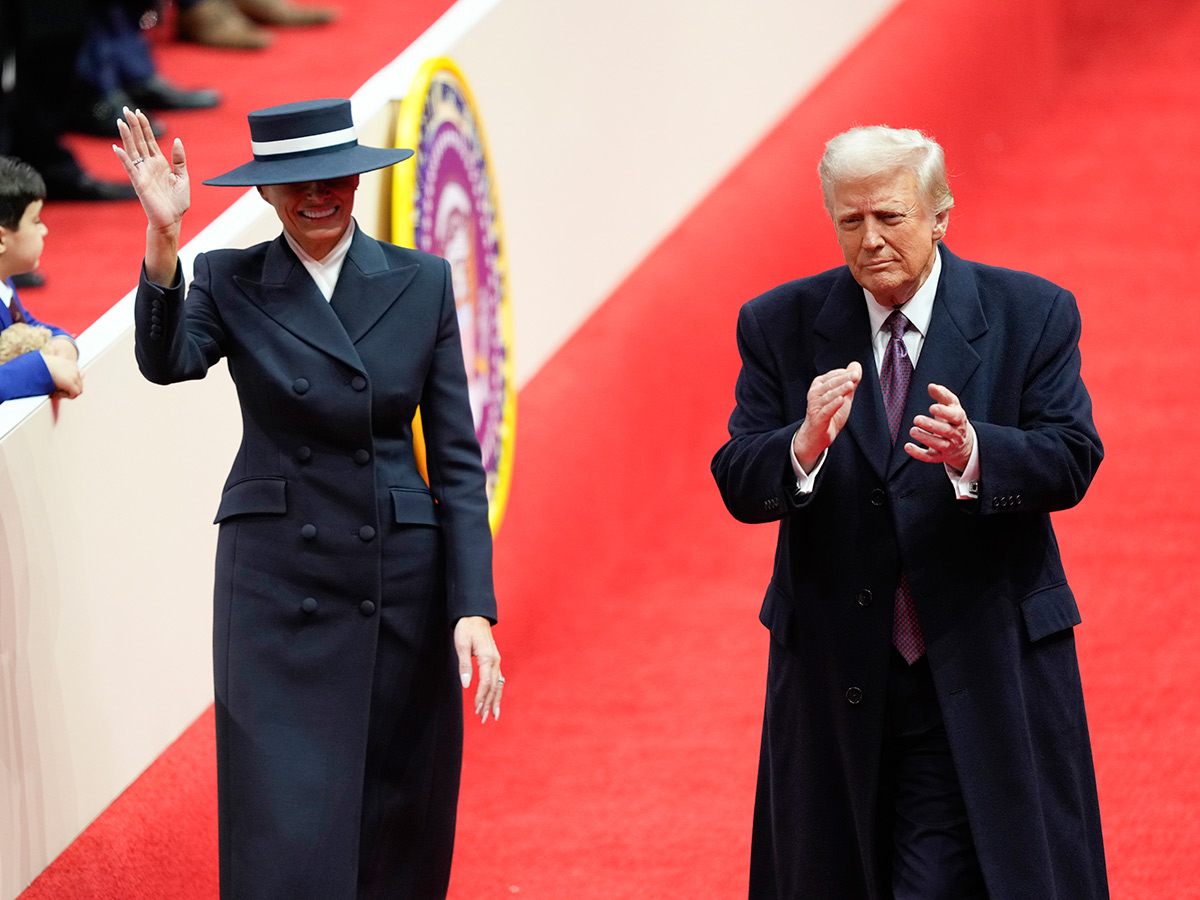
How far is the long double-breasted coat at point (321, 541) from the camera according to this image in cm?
290

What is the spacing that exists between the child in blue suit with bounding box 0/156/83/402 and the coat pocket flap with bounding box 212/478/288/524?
520 mm

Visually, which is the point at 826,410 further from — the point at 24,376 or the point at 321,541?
the point at 24,376

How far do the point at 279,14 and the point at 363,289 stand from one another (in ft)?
15.0

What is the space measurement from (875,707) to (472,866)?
67.3 inches

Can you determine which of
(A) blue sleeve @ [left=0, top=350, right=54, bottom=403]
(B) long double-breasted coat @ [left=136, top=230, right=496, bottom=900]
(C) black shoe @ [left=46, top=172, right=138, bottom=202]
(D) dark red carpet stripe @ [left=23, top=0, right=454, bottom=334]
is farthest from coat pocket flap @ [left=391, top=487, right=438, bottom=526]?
(C) black shoe @ [left=46, top=172, right=138, bottom=202]

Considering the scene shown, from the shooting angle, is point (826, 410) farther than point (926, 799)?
No

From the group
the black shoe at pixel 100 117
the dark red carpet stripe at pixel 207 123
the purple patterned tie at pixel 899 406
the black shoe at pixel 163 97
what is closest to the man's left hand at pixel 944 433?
the purple patterned tie at pixel 899 406

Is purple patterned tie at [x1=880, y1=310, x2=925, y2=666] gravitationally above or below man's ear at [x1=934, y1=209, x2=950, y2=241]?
below

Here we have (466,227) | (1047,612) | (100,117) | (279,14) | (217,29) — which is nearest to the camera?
Result: (1047,612)

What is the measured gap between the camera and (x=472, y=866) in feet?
13.9

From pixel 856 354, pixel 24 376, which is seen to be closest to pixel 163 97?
pixel 24 376

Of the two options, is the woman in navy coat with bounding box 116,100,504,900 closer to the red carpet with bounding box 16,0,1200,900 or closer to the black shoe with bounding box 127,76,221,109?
the red carpet with bounding box 16,0,1200,900

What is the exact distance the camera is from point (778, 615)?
9.54 ft

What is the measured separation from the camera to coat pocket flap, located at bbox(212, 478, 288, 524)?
291 centimetres
